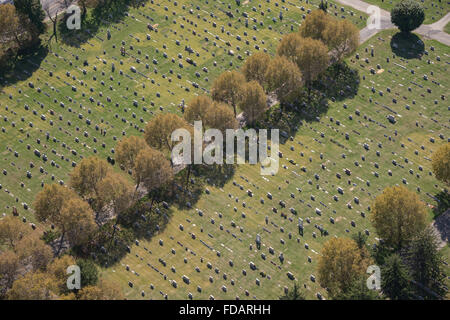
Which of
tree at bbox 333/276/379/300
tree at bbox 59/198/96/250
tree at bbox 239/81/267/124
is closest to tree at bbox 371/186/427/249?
tree at bbox 333/276/379/300

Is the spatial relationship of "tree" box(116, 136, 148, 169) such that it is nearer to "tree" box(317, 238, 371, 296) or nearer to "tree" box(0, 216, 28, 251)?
"tree" box(0, 216, 28, 251)

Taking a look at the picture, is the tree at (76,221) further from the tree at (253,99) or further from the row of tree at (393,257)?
the tree at (253,99)

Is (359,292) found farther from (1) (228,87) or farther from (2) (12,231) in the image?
(2) (12,231)

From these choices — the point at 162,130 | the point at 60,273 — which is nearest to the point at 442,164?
the point at 162,130

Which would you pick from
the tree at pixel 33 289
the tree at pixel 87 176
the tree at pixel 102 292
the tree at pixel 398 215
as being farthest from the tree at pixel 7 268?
the tree at pixel 398 215


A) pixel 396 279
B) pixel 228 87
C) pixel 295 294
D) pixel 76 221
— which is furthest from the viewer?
pixel 228 87

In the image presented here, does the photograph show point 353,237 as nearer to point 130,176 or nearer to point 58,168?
point 130,176

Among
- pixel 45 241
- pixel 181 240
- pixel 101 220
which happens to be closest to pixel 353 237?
pixel 181 240
